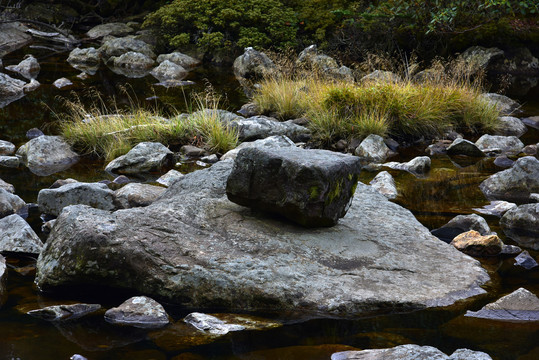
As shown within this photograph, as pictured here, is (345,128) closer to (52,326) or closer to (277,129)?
(277,129)

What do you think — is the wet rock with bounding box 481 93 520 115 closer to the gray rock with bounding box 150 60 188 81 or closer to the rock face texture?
the rock face texture

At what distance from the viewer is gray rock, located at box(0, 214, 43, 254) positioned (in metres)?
5.12

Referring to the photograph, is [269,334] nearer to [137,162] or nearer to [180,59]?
[137,162]

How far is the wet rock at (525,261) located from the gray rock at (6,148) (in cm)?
738

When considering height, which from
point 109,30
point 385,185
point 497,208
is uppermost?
point 497,208

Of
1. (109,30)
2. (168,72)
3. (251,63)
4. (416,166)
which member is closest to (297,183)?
(416,166)

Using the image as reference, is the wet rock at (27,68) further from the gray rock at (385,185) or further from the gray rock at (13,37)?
the gray rock at (385,185)

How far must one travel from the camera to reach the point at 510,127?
11.1 meters

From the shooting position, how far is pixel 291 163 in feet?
15.1

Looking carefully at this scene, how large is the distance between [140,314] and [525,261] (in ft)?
10.4

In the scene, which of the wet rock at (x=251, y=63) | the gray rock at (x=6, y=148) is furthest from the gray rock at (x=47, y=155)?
the wet rock at (x=251, y=63)

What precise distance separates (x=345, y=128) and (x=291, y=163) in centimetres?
558

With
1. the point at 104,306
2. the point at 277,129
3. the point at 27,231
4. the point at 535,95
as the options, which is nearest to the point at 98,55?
the point at 277,129

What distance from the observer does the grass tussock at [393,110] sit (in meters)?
10.0
